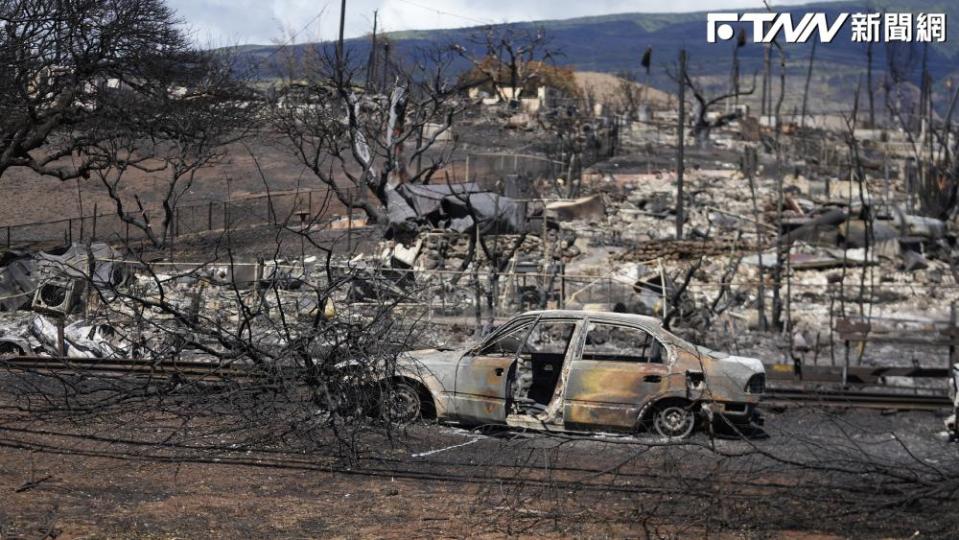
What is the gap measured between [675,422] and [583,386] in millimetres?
1002

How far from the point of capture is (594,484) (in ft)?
32.4

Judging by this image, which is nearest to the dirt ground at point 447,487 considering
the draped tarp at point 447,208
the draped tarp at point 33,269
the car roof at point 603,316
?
the car roof at point 603,316

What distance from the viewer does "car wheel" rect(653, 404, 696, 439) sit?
451 inches

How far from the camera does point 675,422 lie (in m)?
11.5

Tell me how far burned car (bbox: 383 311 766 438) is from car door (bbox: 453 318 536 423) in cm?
1

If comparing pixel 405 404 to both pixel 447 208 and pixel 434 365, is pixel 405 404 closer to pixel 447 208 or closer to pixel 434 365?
pixel 434 365

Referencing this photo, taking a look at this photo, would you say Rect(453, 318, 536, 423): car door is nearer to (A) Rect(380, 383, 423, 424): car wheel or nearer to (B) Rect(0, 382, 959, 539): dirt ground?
(B) Rect(0, 382, 959, 539): dirt ground

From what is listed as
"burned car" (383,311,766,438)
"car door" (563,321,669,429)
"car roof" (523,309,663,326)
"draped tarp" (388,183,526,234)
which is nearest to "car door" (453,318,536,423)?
"burned car" (383,311,766,438)

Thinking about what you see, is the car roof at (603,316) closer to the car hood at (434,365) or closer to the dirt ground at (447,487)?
the car hood at (434,365)

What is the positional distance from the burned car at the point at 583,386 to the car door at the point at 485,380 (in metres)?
0.01

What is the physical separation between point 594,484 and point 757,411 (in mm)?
3992

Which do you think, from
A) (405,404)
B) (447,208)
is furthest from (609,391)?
(447,208)

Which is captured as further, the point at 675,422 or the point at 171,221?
the point at 171,221

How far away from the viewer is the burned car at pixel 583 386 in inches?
450
